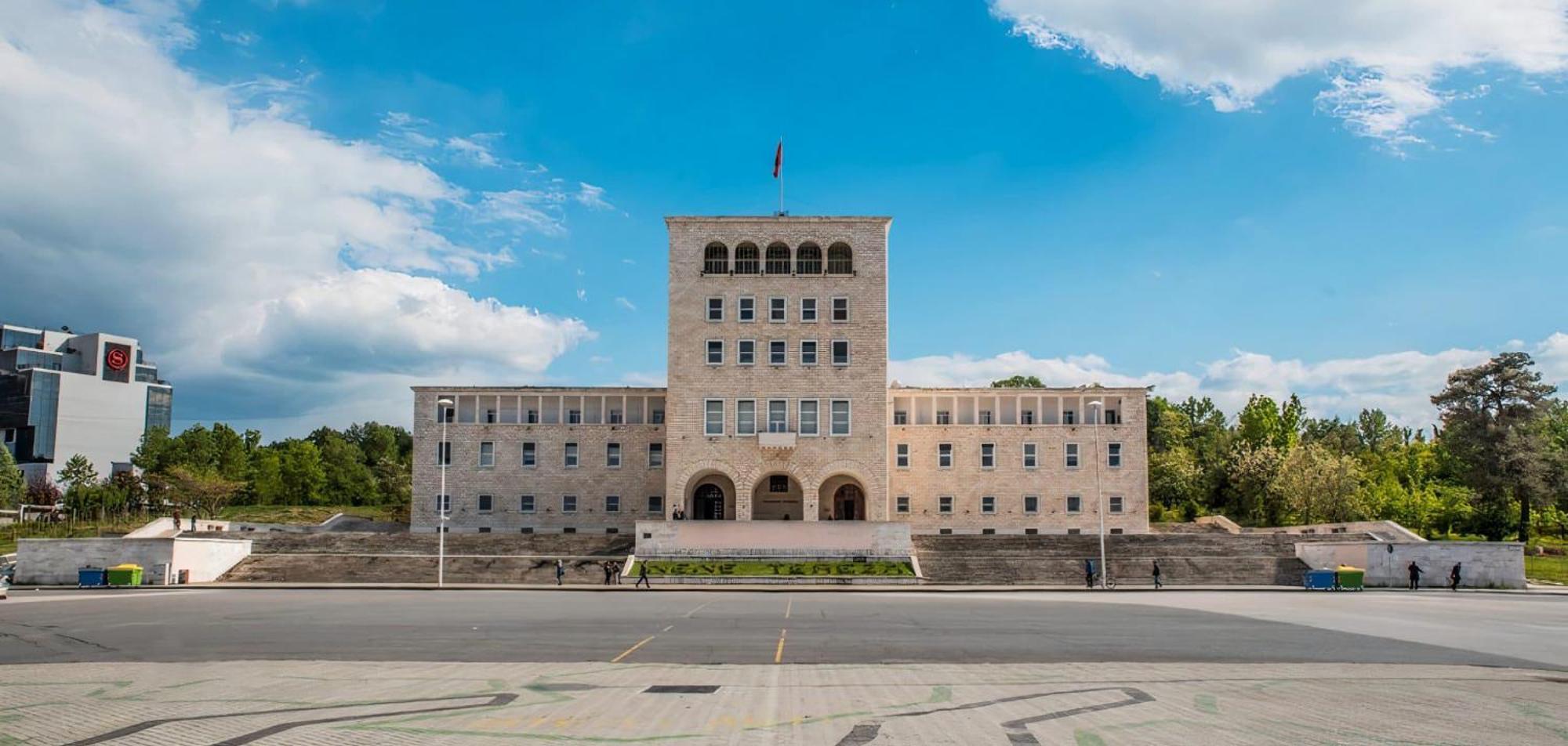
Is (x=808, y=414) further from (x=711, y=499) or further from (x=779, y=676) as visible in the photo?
(x=779, y=676)

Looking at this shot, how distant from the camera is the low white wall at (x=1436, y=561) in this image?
1902 inches

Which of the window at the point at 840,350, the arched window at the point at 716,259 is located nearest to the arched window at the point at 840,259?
the window at the point at 840,350

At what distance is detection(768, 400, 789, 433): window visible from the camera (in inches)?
2408

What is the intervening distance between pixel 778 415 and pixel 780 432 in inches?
40.6

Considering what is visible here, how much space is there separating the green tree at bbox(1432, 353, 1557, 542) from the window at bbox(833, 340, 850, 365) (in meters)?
38.9

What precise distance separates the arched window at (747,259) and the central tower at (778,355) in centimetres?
6

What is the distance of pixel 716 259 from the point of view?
63.0m

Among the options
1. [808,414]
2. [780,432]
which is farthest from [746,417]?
[808,414]

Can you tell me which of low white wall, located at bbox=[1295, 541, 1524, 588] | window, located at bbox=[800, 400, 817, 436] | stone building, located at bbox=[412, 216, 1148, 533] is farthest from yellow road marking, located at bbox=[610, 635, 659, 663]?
low white wall, located at bbox=[1295, 541, 1524, 588]

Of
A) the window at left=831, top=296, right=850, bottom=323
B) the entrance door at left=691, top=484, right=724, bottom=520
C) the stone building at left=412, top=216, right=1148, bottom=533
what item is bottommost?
the entrance door at left=691, top=484, right=724, bottom=520

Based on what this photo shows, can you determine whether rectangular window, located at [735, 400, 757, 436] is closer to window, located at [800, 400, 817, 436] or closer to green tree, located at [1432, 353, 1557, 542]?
window, located at [800, 400, 817, 436]

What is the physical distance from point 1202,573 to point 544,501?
37851 mm

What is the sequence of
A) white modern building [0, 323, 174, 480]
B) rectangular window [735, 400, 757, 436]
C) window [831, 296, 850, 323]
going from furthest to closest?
1. white modern building [0, 323, 174, 480]
2. window [831, 296, 850, 323]
3. rectangular window [735, 400, 757, 436]

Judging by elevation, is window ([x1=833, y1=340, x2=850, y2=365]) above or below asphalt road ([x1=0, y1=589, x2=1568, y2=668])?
above
